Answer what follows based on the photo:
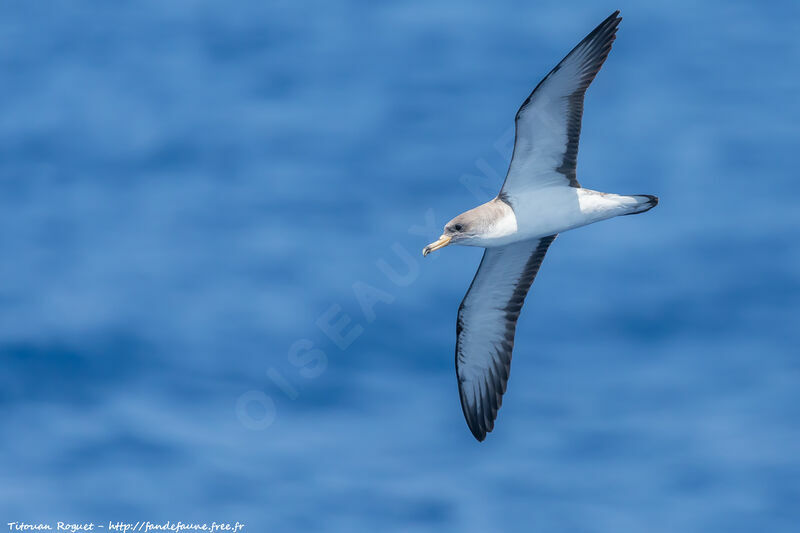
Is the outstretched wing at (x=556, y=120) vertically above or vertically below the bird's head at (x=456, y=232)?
above

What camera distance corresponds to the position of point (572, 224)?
18688mm

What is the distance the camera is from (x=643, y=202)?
18.1 m

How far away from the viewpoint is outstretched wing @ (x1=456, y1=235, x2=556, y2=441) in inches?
801

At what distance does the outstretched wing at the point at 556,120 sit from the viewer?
17656mm

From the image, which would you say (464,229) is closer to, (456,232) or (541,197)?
(456,232)

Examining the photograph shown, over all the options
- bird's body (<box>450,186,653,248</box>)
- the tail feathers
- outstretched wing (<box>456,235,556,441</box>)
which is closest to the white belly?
bird's body (<box>450,186,653,248</box>)

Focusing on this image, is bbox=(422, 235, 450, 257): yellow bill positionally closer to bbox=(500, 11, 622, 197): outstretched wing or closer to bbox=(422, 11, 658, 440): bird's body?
bbox=(422, 11, 658, 440): bird's body

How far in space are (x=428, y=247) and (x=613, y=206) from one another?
9.89ft

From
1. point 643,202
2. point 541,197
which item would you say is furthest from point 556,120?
point 643,202

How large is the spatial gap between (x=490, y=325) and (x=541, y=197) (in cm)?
318

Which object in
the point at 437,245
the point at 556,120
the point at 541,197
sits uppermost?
the point at 556,120

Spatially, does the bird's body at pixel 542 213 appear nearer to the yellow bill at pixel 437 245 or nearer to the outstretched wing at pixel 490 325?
the yellow bill at pixel 437 245

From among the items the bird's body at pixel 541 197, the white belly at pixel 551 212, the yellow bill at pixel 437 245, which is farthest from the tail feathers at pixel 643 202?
the yellow bill at pixel 437 245

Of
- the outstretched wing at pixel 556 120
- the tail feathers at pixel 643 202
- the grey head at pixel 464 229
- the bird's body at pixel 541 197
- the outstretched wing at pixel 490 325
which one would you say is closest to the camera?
the outstretched wing at pixel 556 120
